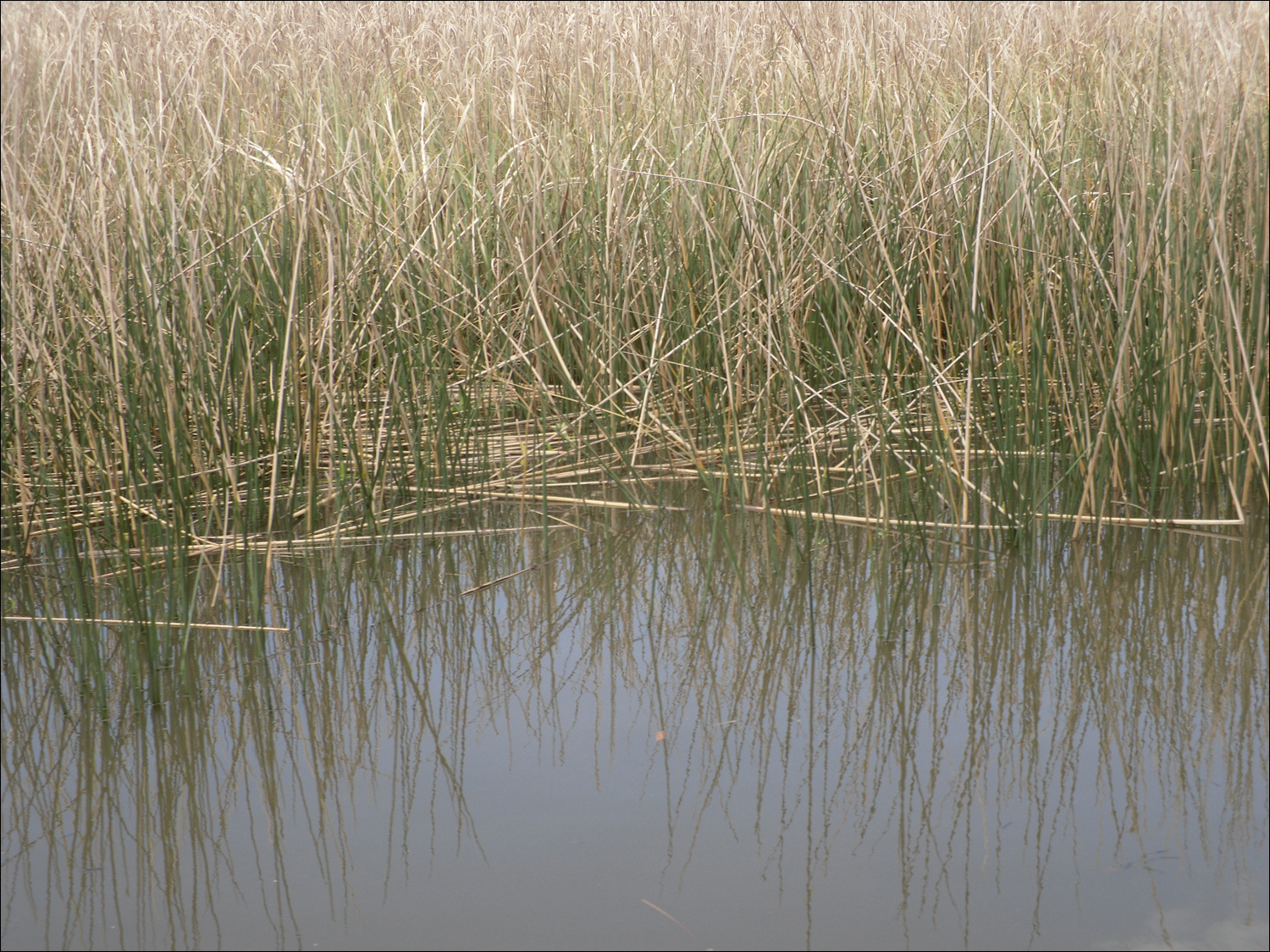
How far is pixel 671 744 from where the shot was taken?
140 centimetres

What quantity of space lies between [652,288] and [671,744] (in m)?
1.43

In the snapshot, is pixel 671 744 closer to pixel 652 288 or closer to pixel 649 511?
pixel 649 511

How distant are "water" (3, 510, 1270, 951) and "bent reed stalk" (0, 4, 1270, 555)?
17 cm

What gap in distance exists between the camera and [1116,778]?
1297 mm

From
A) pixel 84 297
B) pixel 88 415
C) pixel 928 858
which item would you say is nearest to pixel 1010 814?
pixel 928 858

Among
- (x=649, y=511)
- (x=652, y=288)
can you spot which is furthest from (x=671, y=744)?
(x=652, y=288)

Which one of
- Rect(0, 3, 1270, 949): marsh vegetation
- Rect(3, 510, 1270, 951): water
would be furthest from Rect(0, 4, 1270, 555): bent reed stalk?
Rect(3, 510, 1270, 951): water

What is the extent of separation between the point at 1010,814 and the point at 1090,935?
7.2 inches

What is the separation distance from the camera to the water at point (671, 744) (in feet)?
3.69

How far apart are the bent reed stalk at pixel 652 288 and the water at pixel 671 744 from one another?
166 mm

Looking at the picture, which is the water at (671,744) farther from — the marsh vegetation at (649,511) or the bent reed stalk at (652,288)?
the bent reed stalk at (652,288)

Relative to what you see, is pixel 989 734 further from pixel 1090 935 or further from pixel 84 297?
pixel 84 297

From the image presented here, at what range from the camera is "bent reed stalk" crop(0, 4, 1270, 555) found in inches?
75.6

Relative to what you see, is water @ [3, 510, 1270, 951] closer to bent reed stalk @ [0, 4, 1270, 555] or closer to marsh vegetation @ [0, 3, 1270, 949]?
marsh vegetation @ [0, 3, 1270, 949]
